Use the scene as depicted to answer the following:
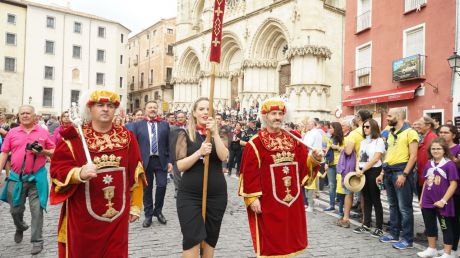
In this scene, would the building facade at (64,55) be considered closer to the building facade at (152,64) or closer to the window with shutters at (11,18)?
the window with shutters at (11,18)

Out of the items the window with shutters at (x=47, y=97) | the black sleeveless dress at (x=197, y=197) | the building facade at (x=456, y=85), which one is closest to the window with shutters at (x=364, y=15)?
the building facade at (x=456, y=85)

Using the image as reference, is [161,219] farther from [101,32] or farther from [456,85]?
[101,32]

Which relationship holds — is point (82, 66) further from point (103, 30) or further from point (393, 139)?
point (393, 139)

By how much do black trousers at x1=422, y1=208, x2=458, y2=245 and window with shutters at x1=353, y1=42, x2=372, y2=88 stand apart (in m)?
14.1

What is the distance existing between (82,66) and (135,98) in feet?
44.1

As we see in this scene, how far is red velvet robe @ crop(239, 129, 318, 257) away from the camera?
4.11m

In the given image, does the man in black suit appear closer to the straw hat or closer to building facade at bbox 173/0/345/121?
the straw hat

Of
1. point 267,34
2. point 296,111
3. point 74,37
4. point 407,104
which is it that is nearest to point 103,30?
point 74,37

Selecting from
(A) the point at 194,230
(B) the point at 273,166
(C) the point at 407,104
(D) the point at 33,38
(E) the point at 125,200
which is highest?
(D) the point at 33,38

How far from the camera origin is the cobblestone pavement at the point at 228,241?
5.34 meters

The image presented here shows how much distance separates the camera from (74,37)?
44125 millimetres

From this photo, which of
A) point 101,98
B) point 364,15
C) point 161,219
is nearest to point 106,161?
point 101,98

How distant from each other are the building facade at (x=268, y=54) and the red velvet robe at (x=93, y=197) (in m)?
19.4

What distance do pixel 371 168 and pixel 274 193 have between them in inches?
125
